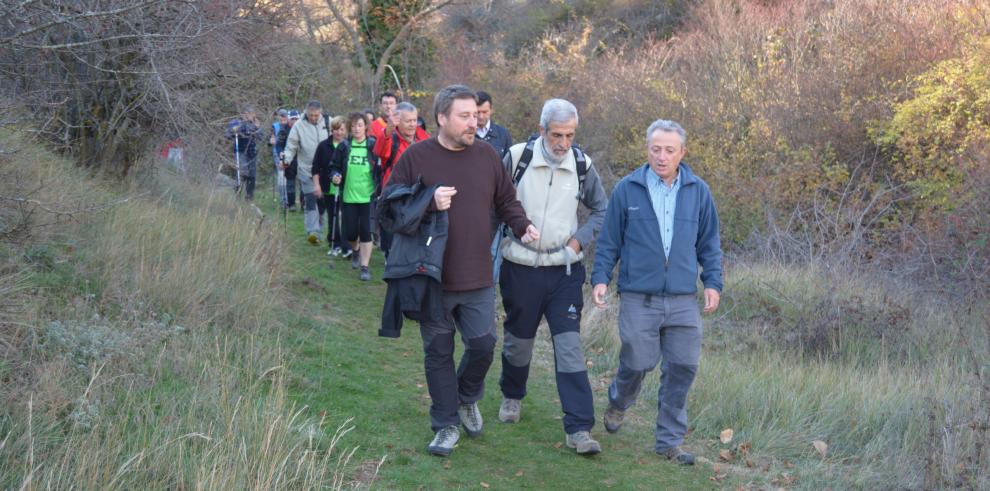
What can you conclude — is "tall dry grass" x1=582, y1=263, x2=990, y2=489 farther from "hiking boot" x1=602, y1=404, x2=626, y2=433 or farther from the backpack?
the backpack

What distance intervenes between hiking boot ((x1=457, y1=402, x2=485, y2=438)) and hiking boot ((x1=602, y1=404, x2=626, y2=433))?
85 cm

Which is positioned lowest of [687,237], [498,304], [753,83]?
[498,304]

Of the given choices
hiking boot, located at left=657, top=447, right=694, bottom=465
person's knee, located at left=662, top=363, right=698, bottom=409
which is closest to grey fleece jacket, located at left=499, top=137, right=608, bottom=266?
person's knee, located at left=662, top=363, right=698, bottom=409

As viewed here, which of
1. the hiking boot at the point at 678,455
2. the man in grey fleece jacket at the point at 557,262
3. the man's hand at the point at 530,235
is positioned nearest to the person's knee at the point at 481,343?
the man in grey fleece jacket at the point at 557,262

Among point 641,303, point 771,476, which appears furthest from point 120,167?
point 771,476

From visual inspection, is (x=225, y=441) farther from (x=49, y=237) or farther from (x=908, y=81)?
(x=908, y=81)

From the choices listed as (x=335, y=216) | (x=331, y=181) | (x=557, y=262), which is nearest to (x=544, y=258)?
(x=557, y=262)

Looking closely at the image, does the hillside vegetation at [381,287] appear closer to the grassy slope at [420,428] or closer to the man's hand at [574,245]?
the grassy slope at [420,428]

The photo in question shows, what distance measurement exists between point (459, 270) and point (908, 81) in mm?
11371

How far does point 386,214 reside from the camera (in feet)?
19.7

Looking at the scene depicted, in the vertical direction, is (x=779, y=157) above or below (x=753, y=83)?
below

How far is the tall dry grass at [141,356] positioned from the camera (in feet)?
15.7

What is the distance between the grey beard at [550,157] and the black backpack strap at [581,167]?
0.38 ft

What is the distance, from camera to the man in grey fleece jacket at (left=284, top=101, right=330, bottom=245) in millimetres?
14969
